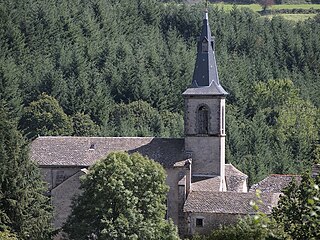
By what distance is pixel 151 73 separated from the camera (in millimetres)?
92312

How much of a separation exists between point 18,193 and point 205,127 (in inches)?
535

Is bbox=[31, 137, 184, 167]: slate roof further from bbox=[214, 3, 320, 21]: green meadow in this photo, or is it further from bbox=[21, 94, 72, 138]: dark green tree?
bbox=[214, 3, 320, 21]: green meadow

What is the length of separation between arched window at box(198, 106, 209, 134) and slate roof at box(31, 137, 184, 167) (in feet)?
4.64

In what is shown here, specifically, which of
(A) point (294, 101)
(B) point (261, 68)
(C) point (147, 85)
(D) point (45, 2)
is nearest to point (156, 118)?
(C) point (147, 85)

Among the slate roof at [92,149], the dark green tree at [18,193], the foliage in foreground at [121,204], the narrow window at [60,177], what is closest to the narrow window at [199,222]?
the slate roof at [92,149]

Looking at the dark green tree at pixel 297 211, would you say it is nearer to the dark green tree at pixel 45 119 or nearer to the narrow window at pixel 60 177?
the narrow window at pixel 60 177

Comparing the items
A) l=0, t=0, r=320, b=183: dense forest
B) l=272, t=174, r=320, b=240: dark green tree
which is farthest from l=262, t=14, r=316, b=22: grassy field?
l=272, t=174, r=320, b=240: dark green tree

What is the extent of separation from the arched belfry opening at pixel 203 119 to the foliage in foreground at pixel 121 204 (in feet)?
24.7

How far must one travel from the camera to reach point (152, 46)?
102 meters

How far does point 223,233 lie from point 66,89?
4640 centimetres

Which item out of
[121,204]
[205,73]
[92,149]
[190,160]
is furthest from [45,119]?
[121,204]

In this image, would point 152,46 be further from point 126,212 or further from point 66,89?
point 126,212

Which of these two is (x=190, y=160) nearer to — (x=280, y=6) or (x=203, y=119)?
(x=203, y=119)

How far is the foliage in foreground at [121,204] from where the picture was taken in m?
Answer: 40.1
